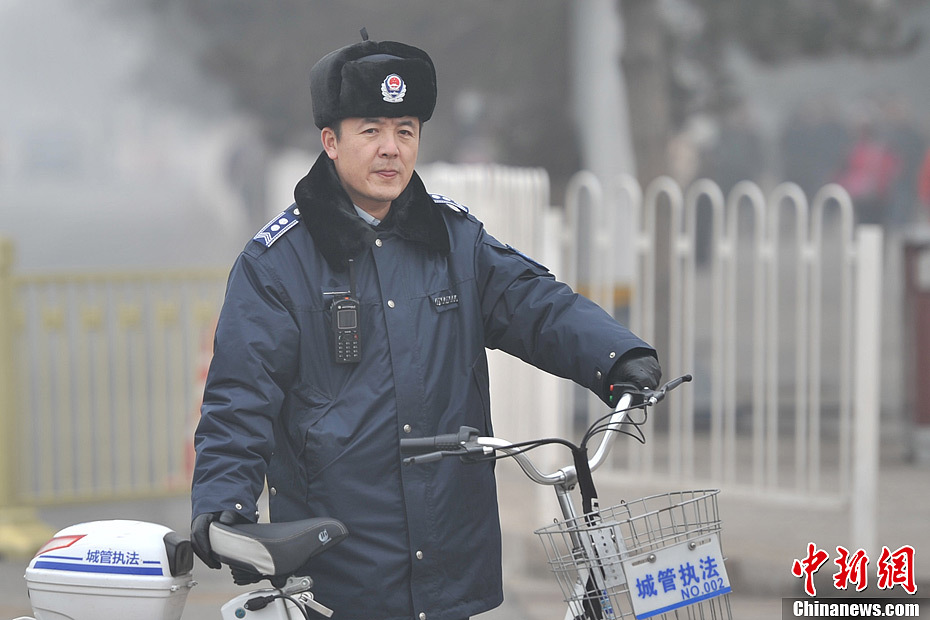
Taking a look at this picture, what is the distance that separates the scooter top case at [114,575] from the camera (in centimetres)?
281

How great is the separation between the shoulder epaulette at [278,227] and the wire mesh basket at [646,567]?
870 mm

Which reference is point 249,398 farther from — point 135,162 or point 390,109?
point 135,162

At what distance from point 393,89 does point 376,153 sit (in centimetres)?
14

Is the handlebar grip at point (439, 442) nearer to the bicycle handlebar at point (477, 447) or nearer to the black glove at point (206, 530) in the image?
the bicycle handlebar at point (477, 447)

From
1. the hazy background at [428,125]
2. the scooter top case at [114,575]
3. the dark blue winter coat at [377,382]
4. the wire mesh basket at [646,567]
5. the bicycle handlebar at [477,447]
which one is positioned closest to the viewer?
the wire mesh basket at [646,567]

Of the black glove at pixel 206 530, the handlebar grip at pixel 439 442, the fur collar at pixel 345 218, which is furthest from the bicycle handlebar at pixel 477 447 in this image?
the fur collar at pixel 345 218

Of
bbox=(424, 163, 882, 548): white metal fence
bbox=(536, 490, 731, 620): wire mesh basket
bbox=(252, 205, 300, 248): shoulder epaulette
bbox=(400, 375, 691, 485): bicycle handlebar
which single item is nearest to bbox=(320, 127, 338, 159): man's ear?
bbox=(252, 205, 300, 248): shoulder epaulette

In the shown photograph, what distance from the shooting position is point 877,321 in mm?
5520

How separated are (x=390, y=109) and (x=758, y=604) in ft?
10.6

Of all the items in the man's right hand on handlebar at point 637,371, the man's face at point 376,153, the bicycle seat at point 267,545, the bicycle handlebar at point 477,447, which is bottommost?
the bicycle seat at point 267,545

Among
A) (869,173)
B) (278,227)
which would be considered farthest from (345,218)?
(869,173)

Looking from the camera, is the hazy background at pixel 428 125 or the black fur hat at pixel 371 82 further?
the hazy background at pixel 428 125

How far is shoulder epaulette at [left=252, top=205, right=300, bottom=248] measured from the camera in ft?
9.87

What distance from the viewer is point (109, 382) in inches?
288
